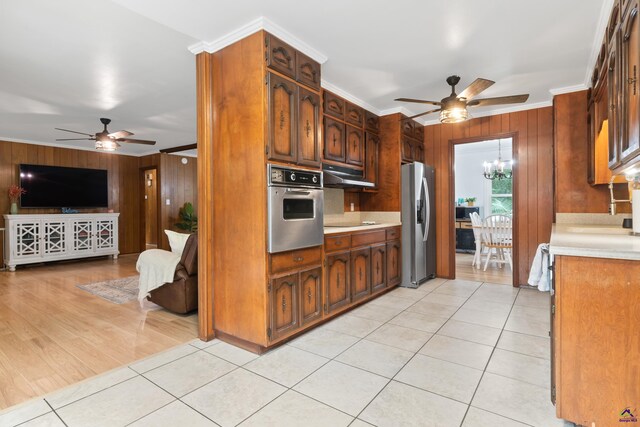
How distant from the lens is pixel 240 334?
8.50 ft

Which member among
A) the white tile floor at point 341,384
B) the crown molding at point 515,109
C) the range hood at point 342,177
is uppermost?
the crown molding at point 515,109

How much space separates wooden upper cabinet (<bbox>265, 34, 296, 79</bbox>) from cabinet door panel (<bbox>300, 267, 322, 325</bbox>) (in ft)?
5.40

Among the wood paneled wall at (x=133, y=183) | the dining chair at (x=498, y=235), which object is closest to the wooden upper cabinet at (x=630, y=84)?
the dining chair at (x=498, y=235)

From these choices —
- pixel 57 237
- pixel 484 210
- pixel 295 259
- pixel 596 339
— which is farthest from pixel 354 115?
pixel 57 237

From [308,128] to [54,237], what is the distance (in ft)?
20.1

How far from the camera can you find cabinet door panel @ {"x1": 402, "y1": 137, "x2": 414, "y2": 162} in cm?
454

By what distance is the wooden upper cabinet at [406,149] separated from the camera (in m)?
4.52

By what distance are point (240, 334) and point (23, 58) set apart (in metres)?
3.15

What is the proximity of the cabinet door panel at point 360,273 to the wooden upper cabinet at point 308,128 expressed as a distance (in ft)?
3.82

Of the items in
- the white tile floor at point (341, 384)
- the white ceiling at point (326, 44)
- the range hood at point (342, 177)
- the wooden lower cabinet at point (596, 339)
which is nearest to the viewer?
the wooden lower cabinet at point (596, 339)

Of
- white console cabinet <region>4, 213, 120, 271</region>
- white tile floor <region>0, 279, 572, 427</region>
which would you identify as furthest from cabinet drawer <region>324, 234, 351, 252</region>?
white console cabinet <region>4, 213, 120, 271</region>

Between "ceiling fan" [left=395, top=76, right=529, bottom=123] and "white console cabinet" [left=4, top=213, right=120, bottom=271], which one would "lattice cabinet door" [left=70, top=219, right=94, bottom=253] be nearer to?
"white console cabinet" [left=4, top=213, right=120, bottom=271]

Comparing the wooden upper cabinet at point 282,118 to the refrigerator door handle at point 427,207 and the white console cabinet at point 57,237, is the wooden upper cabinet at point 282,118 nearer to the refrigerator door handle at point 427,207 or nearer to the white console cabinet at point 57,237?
the refrigerator door handle at point 427,207

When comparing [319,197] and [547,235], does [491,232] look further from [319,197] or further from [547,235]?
[319,197]
